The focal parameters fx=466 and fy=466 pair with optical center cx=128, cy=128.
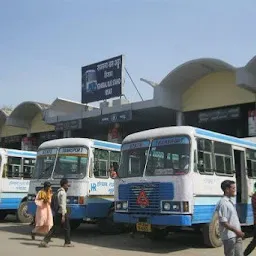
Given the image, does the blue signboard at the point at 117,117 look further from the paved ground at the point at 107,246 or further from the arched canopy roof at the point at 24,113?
the paved ground at the point at 107,246

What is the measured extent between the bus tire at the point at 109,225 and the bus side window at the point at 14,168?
169 inches

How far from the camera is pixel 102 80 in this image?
26.2 m

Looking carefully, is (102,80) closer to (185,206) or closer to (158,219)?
(158,219)

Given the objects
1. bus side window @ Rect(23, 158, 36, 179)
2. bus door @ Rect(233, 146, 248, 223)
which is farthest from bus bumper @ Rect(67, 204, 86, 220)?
bus side window @ Rect(23, 158, 36, 179)

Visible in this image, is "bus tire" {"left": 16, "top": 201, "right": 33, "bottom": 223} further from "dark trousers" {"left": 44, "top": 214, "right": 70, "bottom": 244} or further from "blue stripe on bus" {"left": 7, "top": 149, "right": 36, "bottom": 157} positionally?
"dark trousers" {"left": 44, "top": 214, "right": 70, "bottom": 244}

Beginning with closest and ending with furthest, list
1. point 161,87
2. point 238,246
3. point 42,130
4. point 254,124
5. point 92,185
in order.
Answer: point 238,246, point 92,185, point 254,124, point 161,87, point 42,130

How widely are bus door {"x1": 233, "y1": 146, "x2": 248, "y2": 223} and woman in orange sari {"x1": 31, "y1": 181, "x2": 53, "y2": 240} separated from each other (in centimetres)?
476

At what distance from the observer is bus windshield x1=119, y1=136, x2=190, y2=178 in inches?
404

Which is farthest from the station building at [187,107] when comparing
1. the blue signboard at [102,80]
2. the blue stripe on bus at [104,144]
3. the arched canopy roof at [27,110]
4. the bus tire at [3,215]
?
the bus tire at [3,215]

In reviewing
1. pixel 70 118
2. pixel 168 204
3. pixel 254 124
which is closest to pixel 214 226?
pixel 168 204

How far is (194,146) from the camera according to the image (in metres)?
10.3

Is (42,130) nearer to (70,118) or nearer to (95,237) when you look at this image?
(70,118)

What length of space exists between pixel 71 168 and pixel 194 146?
4026 millimetres

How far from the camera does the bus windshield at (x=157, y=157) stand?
404 inches
